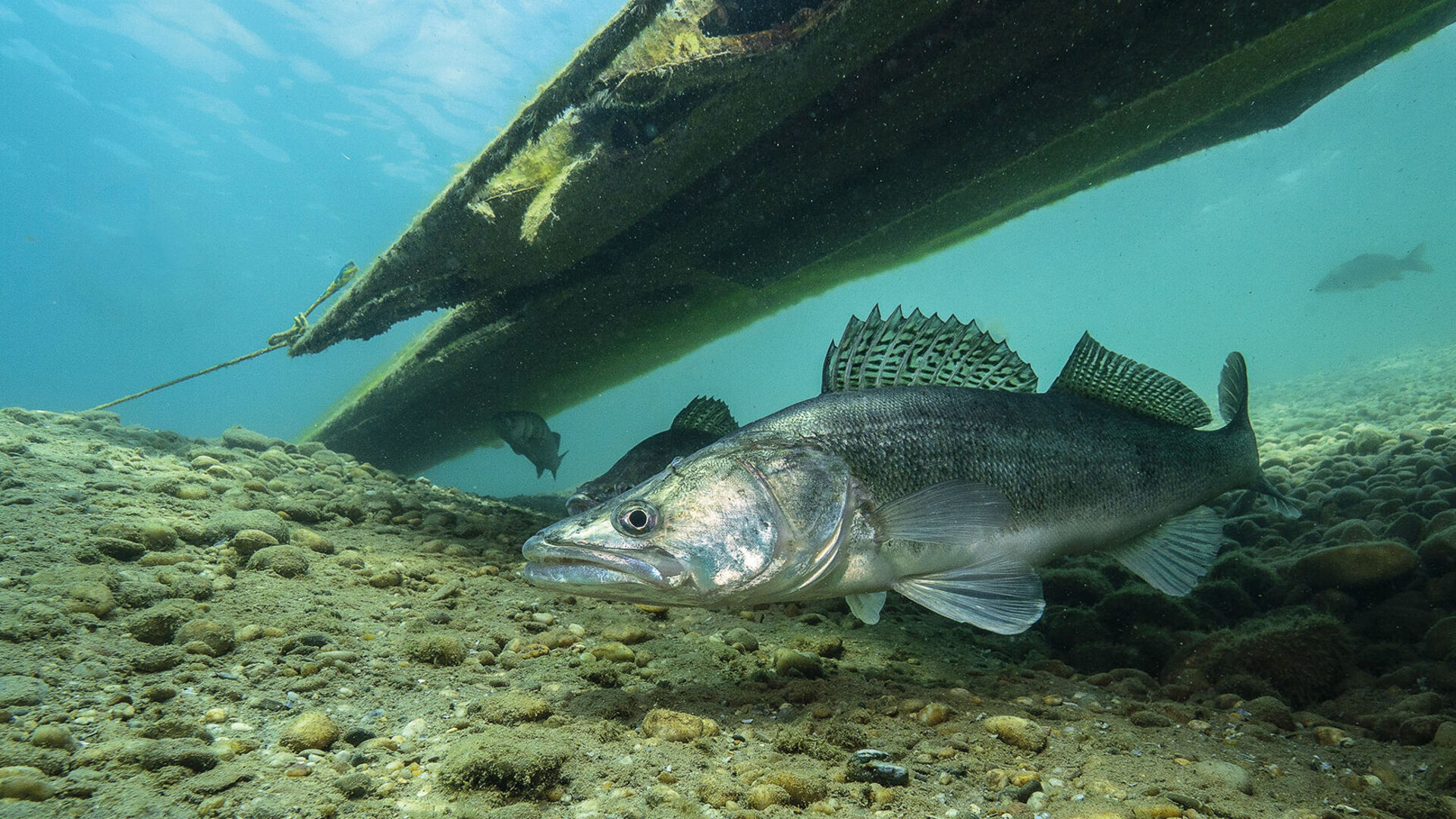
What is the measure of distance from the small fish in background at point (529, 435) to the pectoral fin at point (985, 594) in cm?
809

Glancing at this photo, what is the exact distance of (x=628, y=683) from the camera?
2422mm

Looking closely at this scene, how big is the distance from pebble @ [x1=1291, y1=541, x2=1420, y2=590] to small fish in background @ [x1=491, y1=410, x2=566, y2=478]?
8.96 m

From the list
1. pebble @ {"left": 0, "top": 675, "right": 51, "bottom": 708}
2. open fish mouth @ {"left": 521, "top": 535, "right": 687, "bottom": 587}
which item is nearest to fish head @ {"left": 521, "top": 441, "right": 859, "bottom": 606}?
open fish mouth @ {"left": 521, "top": 535, "right": 687, "bottom": 587}

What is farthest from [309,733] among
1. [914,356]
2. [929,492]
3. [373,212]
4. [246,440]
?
[373,212]

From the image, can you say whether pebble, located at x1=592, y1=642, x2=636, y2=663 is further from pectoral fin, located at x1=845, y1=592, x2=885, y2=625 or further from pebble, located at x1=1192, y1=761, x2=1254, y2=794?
pebble, located at x1=1192, y1=761, x2=1254, y2=794

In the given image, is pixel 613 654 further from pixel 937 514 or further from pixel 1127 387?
pixel 1127 387

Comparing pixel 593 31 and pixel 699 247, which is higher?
pixel 593 31

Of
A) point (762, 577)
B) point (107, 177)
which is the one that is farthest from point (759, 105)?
point (107, 177)

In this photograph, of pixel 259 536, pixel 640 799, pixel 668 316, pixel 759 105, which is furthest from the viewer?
pixel 668 316

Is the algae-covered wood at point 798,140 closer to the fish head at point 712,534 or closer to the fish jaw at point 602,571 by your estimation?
the fish head at point 712,534

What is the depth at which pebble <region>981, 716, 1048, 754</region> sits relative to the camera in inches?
75.7

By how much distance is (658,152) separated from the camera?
468cm

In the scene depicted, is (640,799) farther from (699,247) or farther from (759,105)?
(699,247)

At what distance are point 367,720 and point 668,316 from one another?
647 cm
